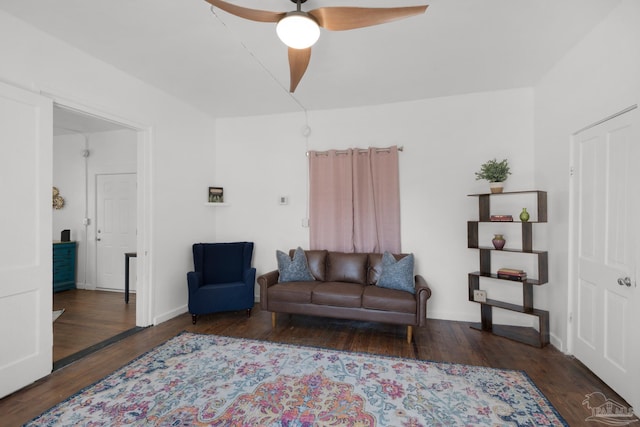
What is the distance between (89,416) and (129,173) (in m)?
4.09

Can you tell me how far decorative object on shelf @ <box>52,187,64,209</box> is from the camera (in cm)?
521

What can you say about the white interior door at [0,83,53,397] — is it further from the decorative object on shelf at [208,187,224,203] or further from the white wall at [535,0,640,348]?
the white wall at [535,0,640,348]

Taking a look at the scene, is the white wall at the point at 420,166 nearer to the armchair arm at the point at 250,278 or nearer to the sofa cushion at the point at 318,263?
the sofa cushion at the point at 318,263

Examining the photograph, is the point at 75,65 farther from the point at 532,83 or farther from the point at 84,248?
the point at 532,83

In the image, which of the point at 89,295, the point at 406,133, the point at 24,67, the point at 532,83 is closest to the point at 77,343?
the point at 89,295

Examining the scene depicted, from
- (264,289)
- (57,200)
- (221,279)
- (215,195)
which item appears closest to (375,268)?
(264,289)

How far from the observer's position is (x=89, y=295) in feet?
15.6

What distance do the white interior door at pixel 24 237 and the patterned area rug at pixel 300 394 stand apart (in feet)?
1.91

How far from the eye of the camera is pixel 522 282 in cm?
308

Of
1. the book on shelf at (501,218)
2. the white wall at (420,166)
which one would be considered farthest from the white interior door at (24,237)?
the book on shelf at (501,218)

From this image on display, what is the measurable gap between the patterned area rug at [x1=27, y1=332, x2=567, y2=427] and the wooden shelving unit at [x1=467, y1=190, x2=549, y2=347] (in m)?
0.90

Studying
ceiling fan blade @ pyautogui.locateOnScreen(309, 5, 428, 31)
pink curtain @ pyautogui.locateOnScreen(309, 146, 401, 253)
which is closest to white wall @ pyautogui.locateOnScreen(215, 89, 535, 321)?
pink curtain @ pyautogui.locateOnScreen(309, 146, 401, 253)

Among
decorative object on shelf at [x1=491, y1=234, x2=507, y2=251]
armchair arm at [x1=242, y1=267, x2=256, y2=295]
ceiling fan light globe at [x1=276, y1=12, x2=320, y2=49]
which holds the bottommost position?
armchair arm at [x1=242, y1=267, x2=256, y2=295]

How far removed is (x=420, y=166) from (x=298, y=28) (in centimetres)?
258
